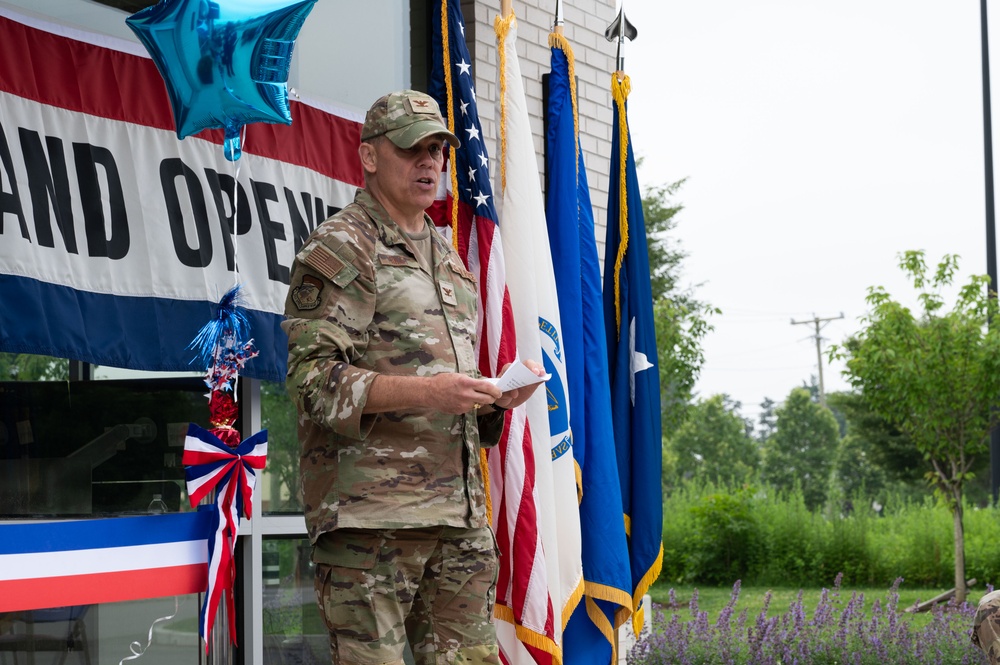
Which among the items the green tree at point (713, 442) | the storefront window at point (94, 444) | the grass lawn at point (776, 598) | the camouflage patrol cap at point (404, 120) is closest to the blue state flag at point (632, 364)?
the storefront window at point (94, 444)

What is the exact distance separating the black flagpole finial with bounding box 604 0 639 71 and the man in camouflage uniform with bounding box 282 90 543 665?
89.4 inches

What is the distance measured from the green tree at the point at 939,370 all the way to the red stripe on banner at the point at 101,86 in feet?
26.8

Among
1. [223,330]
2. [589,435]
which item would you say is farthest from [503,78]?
[223,330]

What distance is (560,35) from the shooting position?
14.8ft

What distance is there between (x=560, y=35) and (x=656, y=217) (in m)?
19.9

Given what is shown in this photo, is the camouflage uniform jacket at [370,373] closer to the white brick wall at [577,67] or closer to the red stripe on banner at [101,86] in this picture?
the red stripe on banner at [101,86]

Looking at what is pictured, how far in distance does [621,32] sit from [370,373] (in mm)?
2883

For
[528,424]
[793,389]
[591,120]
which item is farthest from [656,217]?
[528,424]

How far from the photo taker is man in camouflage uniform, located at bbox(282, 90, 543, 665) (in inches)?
91.7

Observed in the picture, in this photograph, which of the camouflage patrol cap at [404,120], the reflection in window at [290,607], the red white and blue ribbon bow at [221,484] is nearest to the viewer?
the camouflage patrol cap at [404,120]

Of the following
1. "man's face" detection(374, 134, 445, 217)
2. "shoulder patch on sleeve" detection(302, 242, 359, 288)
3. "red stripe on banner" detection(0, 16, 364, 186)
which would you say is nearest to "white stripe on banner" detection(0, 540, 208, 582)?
"shoulder patch on sleeve" detection(302, 242, 359, 288)

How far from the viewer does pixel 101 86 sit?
3340 mm

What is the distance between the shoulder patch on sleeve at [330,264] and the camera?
7.82 feet

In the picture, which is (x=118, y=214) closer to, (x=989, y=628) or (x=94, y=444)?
(x=94, y=444)
